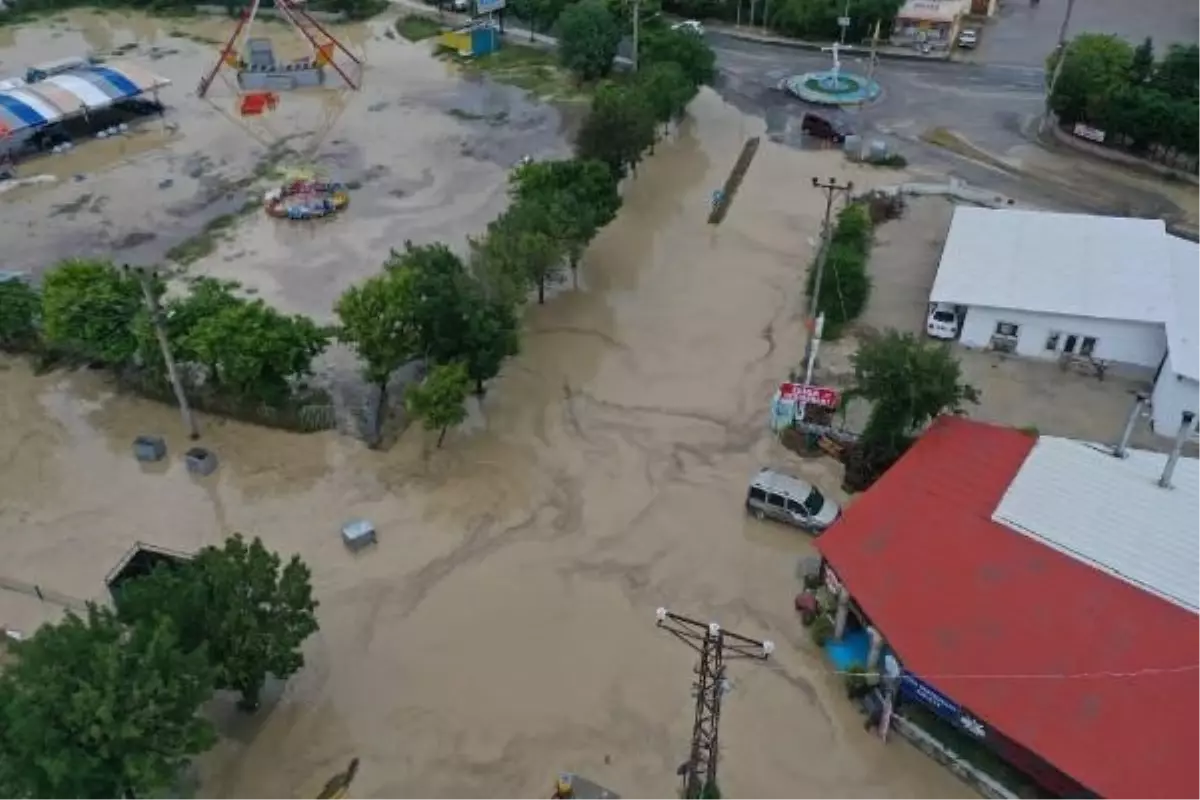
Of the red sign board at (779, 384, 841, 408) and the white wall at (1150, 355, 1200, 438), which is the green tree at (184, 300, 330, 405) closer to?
the red sign board at (779, 384, 841, 408)

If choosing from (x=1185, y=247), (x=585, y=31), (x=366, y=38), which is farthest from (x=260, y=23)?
(x=1185, y=247)

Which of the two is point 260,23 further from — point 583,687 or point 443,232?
point 583,687

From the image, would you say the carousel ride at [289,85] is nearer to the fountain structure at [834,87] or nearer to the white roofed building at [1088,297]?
the fountain structure at [834,87]

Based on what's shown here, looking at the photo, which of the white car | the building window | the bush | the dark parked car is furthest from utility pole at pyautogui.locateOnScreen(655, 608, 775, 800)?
the dark parked car

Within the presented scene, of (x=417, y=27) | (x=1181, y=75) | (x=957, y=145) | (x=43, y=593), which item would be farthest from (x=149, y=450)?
(x=1181, y=75)

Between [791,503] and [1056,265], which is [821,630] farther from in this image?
[1056,265]
